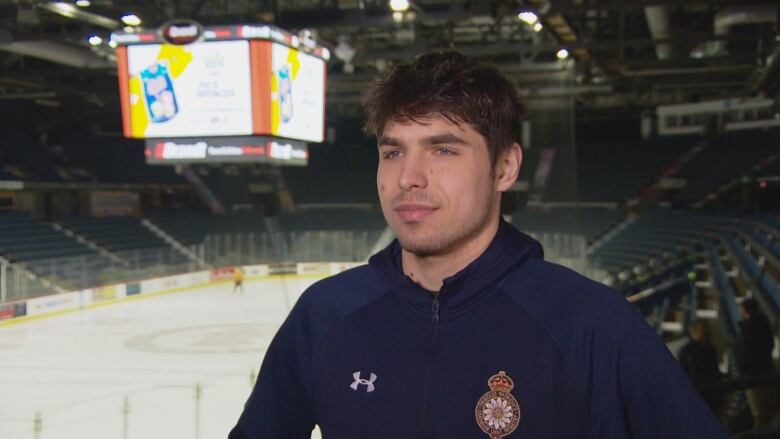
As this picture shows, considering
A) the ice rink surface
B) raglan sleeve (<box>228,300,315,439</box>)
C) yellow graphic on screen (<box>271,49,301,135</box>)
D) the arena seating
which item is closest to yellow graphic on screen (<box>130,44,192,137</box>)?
yellow graphic on screen (<box>271,49,301,135</box>)

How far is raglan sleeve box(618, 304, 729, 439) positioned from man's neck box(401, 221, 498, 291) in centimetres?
36

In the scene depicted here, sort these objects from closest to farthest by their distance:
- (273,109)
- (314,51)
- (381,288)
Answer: (381,288), (273,109), (314,51)

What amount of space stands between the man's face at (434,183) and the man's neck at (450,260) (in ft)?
0.13

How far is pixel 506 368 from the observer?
1.51 m

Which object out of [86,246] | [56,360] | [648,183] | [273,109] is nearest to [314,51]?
[273,109]

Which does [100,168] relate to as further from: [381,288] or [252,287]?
[381,288]

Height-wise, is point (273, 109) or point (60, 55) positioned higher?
point (60, 55)

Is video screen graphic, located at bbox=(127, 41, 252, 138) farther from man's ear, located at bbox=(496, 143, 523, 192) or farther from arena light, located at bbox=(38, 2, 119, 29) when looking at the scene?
man's ear, located at bbox=(496, 143, 523, 192)

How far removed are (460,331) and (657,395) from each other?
0.39 meters

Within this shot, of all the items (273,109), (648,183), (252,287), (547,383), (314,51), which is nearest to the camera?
(547,383)

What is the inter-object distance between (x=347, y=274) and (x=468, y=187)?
A: 0.40 metres

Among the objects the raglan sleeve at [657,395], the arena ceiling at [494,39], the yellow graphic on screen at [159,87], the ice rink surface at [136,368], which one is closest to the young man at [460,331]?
the raglan sleeve at [657,395]

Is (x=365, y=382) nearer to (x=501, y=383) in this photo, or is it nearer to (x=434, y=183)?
(x=501, y=383)

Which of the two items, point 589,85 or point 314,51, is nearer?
point 314,51
